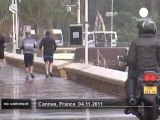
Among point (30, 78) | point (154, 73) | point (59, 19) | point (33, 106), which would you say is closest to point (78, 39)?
point (30, 78)

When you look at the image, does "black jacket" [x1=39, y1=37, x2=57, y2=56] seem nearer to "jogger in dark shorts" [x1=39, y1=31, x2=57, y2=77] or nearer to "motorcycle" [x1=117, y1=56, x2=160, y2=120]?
"jogger in dark shorts" [x1=39, y1=31, x2=57, y2=77]

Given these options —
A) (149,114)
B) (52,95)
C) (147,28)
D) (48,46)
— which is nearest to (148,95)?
(149,114)

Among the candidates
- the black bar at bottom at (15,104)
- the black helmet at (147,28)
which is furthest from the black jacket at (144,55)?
the black bar at bottom at (15,104)

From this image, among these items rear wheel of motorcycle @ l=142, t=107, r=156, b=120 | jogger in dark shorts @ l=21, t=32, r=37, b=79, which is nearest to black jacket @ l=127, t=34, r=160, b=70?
rear wheel of motorcycle @ l=142, t=107, r=156, b=120

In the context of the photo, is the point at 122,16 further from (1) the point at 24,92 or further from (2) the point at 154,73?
(2) the point at 154,73

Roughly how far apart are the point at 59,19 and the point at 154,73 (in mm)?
62165

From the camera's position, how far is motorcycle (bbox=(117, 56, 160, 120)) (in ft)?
33.0

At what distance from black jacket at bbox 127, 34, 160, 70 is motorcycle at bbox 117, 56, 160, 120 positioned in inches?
10.2

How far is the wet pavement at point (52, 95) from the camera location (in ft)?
41.3

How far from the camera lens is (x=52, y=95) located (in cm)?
1717

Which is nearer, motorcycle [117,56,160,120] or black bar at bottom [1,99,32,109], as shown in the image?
motorcycle [117,56,160,120]

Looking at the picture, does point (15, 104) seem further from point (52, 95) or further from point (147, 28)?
point (52, 95)

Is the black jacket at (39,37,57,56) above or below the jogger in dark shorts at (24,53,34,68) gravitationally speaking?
above

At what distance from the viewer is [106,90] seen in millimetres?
18422
